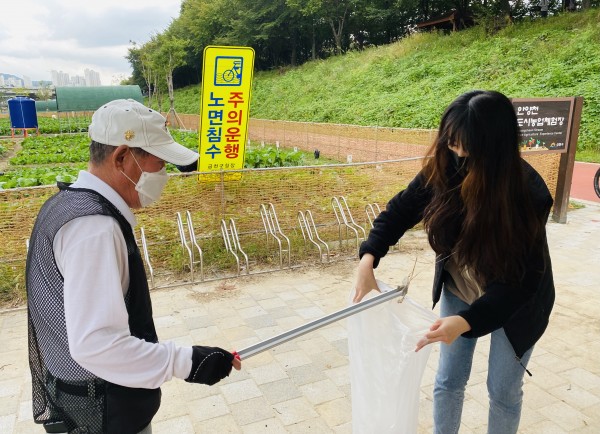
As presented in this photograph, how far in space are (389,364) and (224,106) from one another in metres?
4.27

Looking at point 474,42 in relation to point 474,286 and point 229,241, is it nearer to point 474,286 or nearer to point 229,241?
point 229,241

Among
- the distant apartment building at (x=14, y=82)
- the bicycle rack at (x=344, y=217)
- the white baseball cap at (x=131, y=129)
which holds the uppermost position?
the distant apartment building at (x=14, y=82)

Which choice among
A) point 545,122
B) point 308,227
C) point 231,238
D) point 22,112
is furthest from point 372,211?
point 22,112

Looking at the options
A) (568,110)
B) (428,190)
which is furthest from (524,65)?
(428,190)

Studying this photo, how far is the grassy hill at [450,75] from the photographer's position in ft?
49.0

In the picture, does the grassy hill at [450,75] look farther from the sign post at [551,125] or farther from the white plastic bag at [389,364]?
the white plastic bag at [389,364]

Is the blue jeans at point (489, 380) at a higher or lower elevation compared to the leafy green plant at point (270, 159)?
lower

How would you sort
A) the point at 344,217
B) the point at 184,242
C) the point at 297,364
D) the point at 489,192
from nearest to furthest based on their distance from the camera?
the point at 489,192 < the point at 297,364 < the point at 184,242 < the point at 344,217

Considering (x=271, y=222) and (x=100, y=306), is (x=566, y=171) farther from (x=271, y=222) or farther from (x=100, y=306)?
(x=100, y=306)

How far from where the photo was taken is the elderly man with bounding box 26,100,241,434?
115 centimetres

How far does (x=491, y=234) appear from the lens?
1647mm

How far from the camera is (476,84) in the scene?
59.5 feet

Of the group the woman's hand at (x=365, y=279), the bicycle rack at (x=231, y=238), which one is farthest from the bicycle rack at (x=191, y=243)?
the woman's hand at (x=365, y=279)

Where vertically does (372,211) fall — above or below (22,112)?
below
